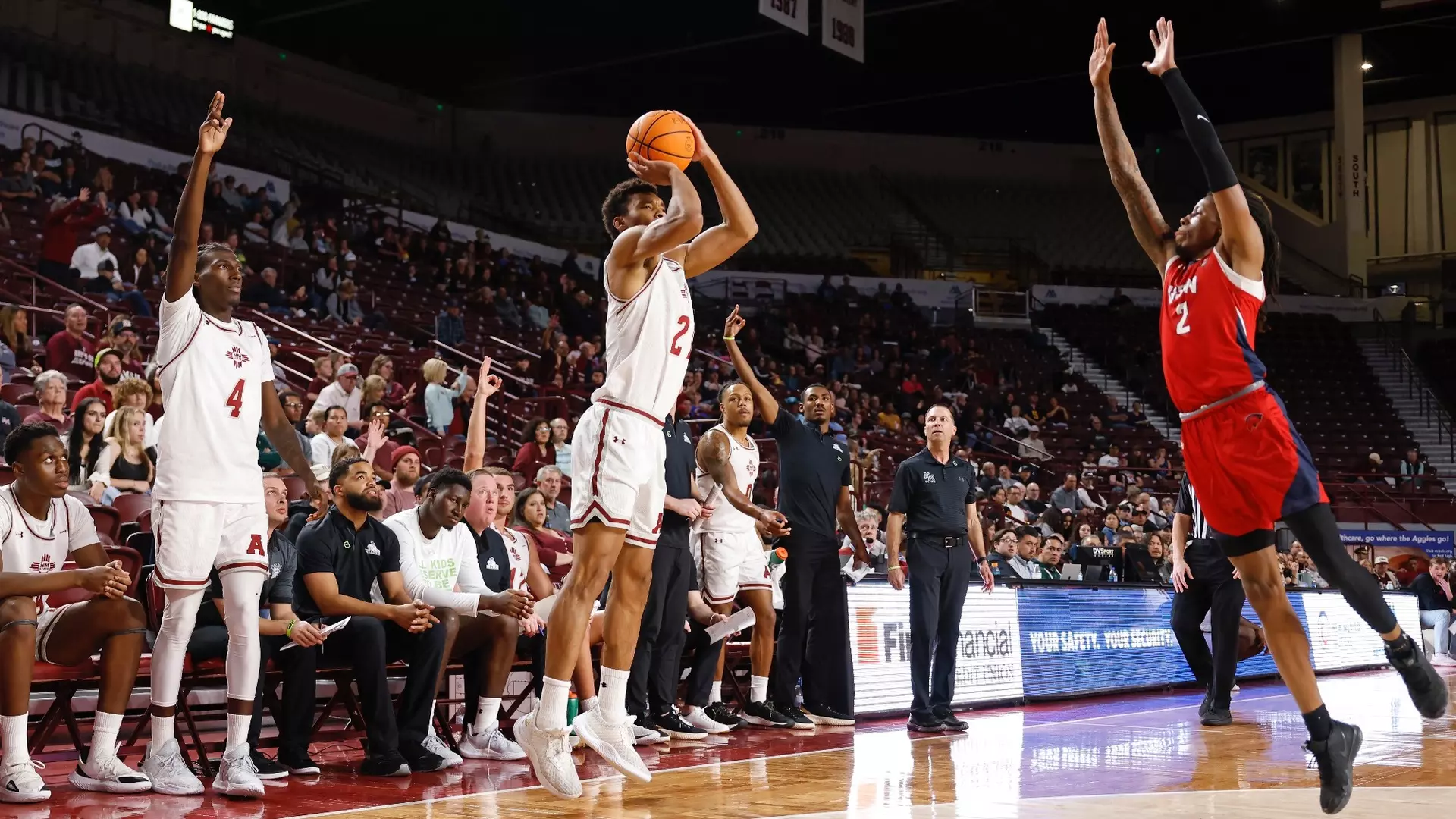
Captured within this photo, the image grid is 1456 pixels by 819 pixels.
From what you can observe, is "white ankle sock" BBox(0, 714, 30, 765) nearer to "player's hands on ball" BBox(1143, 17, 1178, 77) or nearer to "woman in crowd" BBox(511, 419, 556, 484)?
"player's hands on ball" BBox(1143, 17, 1178, 77)

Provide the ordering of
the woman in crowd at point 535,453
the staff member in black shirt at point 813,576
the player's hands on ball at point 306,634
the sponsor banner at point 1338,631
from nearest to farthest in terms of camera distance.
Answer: the player's hands on ball at point 306,634 → the staff member in black shirt at point 813,576 → the woman in crowd at point 535,453 → the sponsor banner at point 1338,631

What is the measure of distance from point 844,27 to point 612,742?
16.7m

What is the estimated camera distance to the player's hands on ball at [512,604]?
21.0ft

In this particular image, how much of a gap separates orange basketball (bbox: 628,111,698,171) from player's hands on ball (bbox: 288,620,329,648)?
250 cm

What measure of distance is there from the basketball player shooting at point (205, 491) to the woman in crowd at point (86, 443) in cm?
321

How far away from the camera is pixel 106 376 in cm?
947

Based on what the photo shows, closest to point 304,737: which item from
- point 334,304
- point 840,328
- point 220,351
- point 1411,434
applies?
point 220,351

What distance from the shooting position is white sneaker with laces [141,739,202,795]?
5164 mm

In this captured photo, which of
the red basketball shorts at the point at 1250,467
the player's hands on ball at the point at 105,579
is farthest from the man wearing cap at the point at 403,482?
the red basketball shorts at the point at 1250,467

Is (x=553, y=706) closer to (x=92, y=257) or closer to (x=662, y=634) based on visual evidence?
(x=662, y=634)

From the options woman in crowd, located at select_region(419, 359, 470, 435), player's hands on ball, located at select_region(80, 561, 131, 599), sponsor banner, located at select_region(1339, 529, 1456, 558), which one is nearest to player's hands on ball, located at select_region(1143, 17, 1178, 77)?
player's hands on ball, located at select_region(80, 561, 131, 599)

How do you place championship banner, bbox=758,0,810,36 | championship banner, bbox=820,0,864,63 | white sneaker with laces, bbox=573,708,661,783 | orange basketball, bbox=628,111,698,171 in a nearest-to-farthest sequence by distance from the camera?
1. white sneaker with laces, bbox=573,708,661,783
2. orange basketball, bbox=628,111,698,171
3. championship banner, bbox=758,0,810,36
4. championship banner, bbox=820,0,864,63

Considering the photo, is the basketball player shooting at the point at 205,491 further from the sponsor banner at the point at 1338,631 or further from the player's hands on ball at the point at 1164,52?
the sponsor banner at the point at 1338,631

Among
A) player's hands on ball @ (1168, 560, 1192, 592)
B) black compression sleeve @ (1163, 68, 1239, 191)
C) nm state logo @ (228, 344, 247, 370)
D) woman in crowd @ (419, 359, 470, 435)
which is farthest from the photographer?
woman in crowd @ (419, 359, 470, 435)
